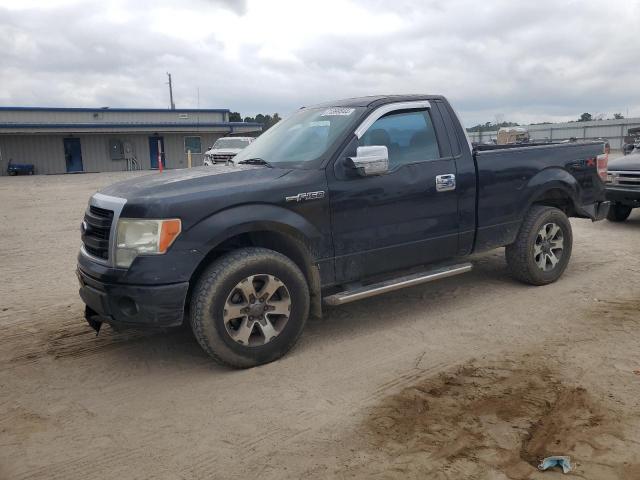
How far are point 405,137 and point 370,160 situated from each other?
825mm

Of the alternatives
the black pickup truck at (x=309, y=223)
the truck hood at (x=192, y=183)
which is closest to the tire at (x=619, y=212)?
the black pickup truck at (x=309, y=223)

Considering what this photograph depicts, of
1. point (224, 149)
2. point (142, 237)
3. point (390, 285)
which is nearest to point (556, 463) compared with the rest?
point (390, 285)

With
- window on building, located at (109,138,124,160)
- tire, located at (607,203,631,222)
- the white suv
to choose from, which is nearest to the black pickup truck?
tire, located at (607,203,631,222)

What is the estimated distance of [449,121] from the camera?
5.20 meters

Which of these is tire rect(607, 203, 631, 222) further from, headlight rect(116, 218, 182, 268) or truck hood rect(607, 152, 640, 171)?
headlight rect(116, 218, 182, 268)

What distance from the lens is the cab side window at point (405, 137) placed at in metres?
4.72

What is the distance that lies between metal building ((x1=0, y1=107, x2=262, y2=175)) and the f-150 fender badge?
35.4 meters

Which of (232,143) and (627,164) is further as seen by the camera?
(232,143)

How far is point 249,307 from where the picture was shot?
3951mm

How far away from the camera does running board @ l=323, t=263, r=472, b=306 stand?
432cm

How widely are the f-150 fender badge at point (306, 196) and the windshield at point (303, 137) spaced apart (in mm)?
327

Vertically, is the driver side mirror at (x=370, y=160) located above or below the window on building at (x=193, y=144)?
below

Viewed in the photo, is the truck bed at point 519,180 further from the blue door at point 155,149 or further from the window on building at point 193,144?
the window on building at point 193,144

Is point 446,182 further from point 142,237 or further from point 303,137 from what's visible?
point 142,237
